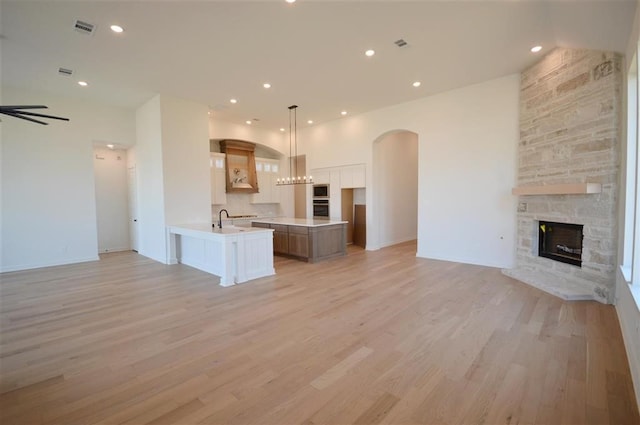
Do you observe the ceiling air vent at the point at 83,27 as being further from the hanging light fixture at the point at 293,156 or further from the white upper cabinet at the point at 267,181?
the white upper cabinet at the point at 267,181

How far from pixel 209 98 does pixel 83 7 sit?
305 centimetres

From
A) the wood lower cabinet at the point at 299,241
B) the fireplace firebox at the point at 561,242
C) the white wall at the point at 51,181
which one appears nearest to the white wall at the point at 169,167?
the white wall at the point at 51,181

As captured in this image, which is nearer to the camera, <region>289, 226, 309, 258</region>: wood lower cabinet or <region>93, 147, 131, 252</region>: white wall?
<region>289, 226, 309, 258</region>: wood lower cabinet

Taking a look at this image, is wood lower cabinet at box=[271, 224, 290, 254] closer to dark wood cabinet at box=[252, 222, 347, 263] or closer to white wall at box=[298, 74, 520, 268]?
dark wood cabinet at box=[252, 222, 347, 263]

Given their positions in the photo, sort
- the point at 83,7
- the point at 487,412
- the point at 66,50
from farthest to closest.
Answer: the point at 66,50
the point at 83,7
the point at 487,412

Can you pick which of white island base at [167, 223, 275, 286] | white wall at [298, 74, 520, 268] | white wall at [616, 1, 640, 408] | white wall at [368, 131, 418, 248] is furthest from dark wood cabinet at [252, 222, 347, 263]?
white wall at [616, 1, 640, 408]

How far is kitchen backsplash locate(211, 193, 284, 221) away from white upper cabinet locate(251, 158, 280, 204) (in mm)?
262

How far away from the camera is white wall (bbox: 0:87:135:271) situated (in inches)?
223

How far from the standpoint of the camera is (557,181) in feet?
14.7

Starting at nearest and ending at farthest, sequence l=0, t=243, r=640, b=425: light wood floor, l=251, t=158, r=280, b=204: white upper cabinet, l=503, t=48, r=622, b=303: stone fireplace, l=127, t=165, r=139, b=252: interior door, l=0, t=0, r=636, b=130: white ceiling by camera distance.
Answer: l=0, t=243, r=640, b=425: light wood floor < l=0, t=0, r=636, b=130: white ceiling < l=503, t=48, r=622, b=303: stone fireplace < l=127, t=165, r=139, b=252: interior door < l=251, t=158, r=280, b=204: white upper cabinet

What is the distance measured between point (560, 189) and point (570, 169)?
0.39m

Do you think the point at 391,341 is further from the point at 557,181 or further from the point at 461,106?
the point at 461,106

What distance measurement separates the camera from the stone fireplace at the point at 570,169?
12.3 ft

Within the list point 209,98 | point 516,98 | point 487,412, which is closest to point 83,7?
point 209,98
